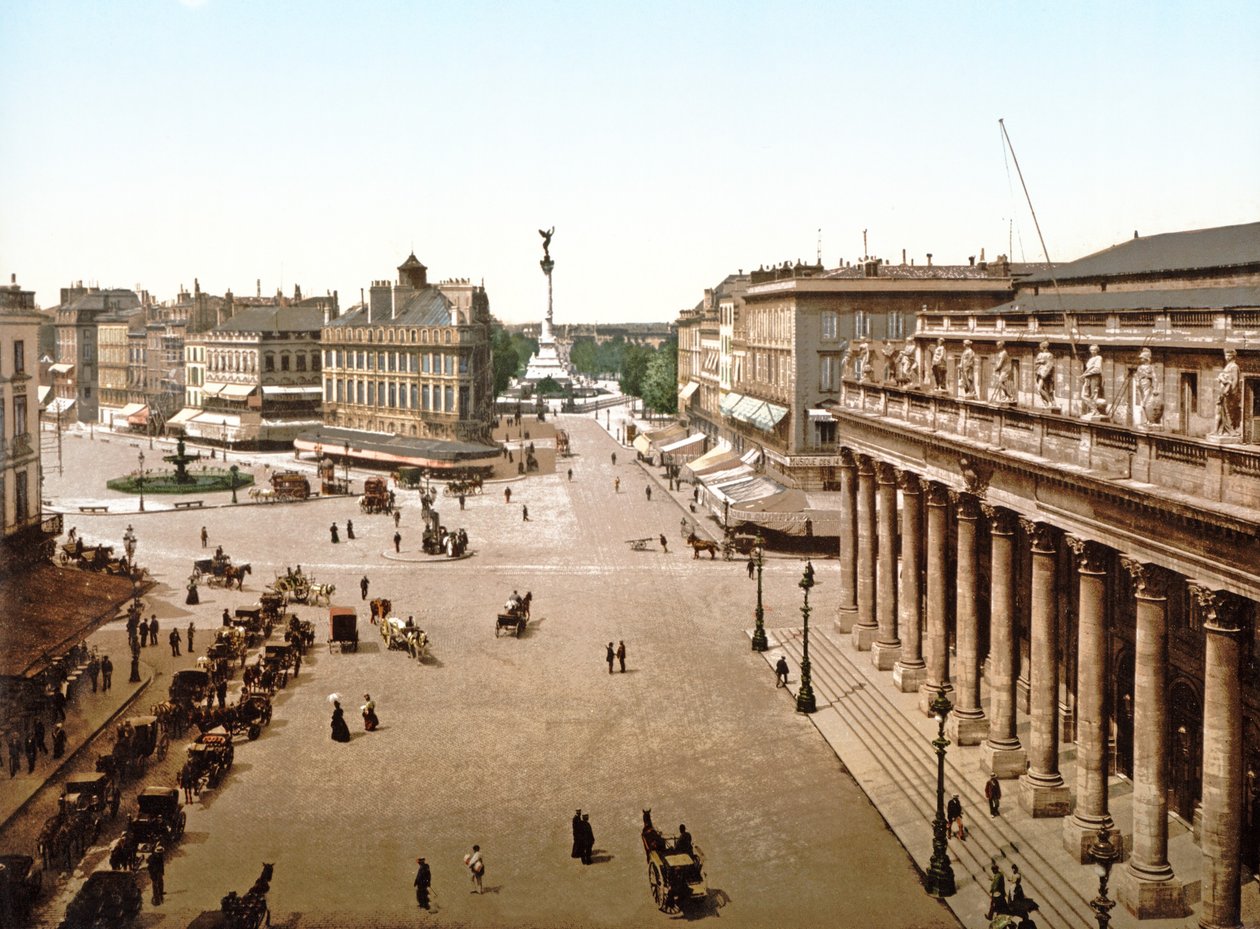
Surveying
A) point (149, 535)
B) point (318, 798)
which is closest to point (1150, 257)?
point (318, 798)

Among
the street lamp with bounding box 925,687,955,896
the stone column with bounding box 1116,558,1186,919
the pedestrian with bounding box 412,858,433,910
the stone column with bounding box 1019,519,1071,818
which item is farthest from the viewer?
the stone column with bounding box 1019,519,1071,818

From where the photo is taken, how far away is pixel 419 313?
119 metres

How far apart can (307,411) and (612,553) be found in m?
72.1

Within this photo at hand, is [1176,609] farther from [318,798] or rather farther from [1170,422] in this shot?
[318,798]

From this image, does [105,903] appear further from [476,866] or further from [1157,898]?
[1157,898]

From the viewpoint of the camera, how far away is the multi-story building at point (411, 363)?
369ft

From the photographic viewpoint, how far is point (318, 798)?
32.4 m

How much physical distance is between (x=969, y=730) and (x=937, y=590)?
4.08 m

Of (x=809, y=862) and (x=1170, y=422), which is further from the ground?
(x=1170, y=422)

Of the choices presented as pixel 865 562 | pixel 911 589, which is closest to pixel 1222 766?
pixel 911 589

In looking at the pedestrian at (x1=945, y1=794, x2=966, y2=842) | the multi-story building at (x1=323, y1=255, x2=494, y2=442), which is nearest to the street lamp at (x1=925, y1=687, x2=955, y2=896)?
the pedestrian at (x1=945, y1=794, x2=966, y2=842)

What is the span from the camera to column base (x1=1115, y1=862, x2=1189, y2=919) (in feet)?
78.8

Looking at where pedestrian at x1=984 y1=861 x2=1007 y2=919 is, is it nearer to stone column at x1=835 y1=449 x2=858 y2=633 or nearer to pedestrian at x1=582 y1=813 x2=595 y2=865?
pedestrian at x1=582 y1=813 x2=595 y2=865

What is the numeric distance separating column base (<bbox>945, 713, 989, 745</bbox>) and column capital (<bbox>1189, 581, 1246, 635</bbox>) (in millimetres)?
12798
